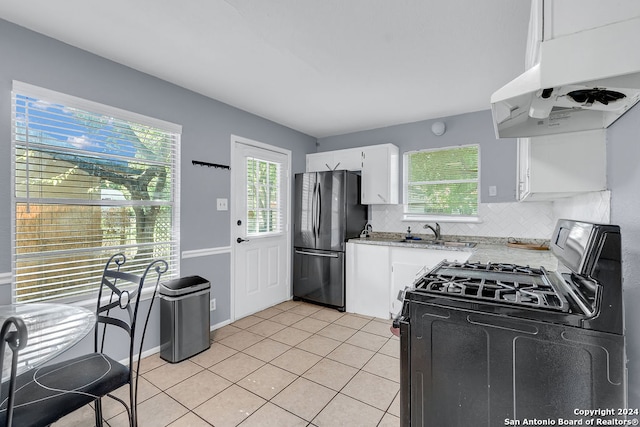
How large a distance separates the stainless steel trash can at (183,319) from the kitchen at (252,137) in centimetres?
35

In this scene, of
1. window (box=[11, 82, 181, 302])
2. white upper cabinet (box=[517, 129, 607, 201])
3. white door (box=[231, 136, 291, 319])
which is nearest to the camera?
white upper cabinet (box=[517, 129, 607, 201])

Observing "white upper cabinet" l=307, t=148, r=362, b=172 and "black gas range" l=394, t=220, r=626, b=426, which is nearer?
"black gas range" l=394, t=220, r=626, b=426

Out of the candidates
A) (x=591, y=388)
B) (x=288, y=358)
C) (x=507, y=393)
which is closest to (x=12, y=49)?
(x=288, y=358)

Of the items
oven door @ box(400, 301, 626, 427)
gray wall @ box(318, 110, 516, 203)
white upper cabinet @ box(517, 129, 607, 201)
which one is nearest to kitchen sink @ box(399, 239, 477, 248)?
gray wall @ box(318, 110, 516, 203)

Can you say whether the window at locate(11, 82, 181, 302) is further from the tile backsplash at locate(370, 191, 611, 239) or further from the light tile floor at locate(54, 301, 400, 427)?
the tile backsplash at locate(370, 191, 611, 239)

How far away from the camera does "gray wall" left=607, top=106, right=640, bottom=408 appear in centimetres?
107

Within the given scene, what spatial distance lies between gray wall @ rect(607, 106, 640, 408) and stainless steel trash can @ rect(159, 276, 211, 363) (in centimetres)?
269

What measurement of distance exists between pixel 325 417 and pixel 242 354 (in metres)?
1.06

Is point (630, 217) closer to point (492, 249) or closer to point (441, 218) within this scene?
point (492, 249)

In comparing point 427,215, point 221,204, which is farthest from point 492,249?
point 221,204

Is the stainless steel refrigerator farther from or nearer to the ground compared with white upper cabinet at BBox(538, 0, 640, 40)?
nearer to the ground

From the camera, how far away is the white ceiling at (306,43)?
1.70m

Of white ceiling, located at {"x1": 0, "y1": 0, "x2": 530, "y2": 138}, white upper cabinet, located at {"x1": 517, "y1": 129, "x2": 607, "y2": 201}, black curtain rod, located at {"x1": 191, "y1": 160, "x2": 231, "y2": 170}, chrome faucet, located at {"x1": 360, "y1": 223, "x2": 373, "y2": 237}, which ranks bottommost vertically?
chrome faucet, located at {"x1": 360, "y1": 223, "x2": 373, "y2": 237}

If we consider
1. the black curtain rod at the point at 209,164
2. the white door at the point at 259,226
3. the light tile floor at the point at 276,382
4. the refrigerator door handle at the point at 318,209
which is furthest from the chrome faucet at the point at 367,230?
the black curtain rod at the point at 209,164
